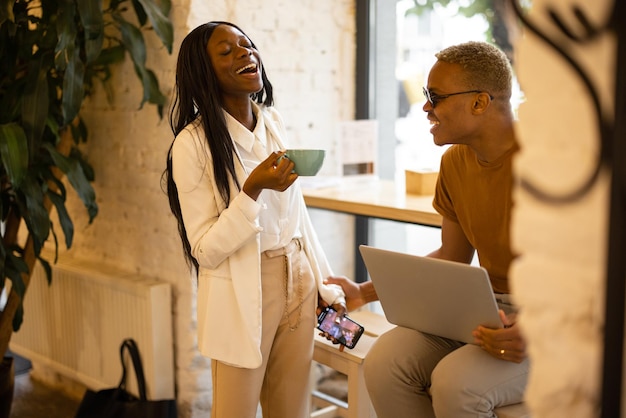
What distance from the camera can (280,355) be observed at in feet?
6.71

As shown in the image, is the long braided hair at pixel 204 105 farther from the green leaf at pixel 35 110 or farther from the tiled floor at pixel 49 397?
the tiled floor at pixel 49 397

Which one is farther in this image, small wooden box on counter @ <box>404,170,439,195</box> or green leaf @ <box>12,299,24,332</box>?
green leaf @ <box>12,299,24,332</box>

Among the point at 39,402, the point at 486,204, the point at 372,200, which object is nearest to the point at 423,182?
the point at 372,200

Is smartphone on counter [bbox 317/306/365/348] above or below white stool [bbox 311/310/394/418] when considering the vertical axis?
above

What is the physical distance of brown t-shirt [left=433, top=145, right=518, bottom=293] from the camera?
1.96m

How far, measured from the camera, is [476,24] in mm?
2857

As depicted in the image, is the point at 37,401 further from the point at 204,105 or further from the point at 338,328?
the point at 204,105

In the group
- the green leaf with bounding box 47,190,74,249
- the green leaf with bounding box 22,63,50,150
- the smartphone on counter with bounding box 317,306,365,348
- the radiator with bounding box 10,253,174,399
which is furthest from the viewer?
the radiator with bounding box 10,253,174,399

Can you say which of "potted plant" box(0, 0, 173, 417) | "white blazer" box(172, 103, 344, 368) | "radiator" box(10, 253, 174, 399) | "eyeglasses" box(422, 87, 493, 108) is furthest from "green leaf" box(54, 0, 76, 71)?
"eyeglasses" box(422, 87, 493, 108)

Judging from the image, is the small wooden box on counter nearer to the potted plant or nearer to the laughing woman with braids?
the laughing woman with braids

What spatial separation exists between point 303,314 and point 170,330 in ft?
3.58

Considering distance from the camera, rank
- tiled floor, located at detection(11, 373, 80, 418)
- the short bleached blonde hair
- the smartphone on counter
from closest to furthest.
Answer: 1. the short bleached blonde hair
2. the smartphone on counter
3. tiled floor, located at detection(11, 373, 80, 418)

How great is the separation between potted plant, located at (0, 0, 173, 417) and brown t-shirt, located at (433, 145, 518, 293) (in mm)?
1209

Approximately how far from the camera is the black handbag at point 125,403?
285 cm
